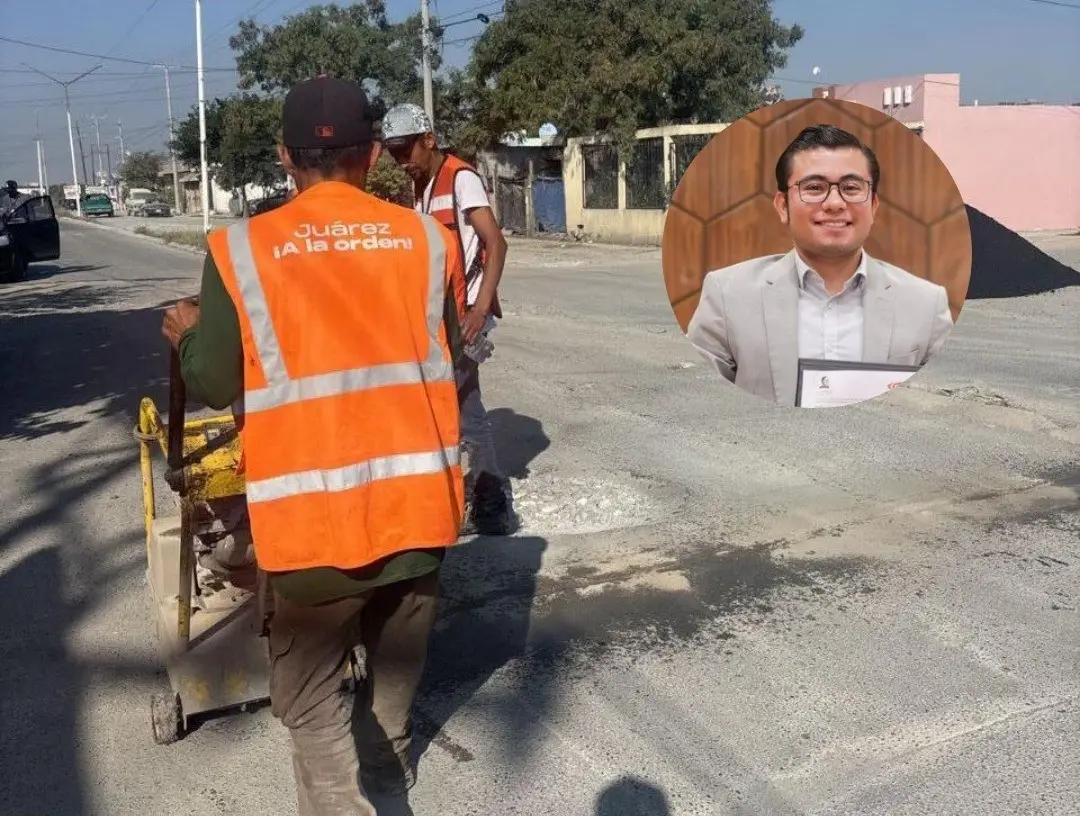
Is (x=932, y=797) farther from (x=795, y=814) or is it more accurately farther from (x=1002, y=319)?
(x=1002, y=319)

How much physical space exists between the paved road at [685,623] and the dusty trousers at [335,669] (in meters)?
0.47

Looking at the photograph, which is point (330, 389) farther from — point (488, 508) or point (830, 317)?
point (488, 508)

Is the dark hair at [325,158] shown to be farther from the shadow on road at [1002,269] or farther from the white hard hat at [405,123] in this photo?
the white hard hat at [405,123]

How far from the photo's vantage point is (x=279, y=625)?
2.65 m

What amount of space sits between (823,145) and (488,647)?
116 inches

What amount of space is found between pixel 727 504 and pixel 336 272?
143 inches

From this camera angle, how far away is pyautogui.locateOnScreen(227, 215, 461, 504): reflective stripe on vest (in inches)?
92.8

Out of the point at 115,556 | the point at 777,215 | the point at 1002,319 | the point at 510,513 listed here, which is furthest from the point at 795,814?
the point at 1002,319

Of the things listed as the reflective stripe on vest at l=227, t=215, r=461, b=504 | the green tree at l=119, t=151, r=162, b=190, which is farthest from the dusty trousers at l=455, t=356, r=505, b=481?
the green tree at l=119, t=151, r=162, b=190

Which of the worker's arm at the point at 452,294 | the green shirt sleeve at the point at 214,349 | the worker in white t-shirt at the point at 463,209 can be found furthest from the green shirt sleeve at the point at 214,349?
the worker in white t-shirt at the point at 463,209

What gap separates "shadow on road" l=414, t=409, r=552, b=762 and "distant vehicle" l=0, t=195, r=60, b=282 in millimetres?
19720

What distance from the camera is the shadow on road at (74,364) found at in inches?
326

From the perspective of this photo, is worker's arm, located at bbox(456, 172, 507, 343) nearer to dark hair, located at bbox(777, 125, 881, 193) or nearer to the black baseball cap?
the black baseball cap

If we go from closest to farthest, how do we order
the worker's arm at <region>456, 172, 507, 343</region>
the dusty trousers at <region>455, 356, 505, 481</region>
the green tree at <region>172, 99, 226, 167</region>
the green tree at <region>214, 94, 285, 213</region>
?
the worker's arm at <region>456, 172, 507, 343</region> → the dusty trousers at <region>455, 356, 505, 481</region> → the green tree at <region>214, 94, 285, 213</region> → the green tree at <region>172, 99, 226, 167</region>
